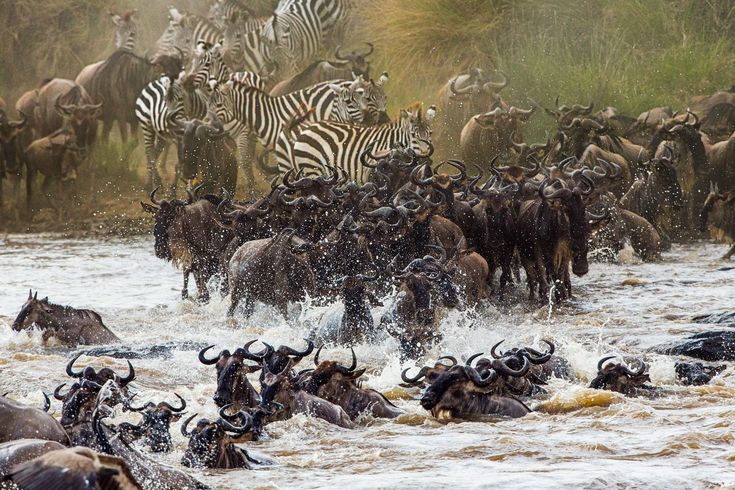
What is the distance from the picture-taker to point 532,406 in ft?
27.1

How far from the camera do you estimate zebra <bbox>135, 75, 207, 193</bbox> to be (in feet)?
72.7

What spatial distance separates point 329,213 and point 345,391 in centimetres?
513

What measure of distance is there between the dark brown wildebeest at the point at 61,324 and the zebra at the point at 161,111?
11020 millimetres

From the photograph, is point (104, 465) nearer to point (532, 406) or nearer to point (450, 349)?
point (532, 406)

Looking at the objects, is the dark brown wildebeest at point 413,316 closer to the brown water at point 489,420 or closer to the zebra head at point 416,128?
the brown water at point 489,420

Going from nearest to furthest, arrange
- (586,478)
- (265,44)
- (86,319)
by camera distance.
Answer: (586,478) → (86,319) → (265,44)

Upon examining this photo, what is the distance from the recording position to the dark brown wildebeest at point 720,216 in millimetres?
16359

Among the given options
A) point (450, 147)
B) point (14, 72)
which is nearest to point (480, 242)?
point (450, 147)

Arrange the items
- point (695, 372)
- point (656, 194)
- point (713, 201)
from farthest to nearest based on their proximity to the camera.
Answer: point (656, 194) < point (713, 201) < point (695, 372)

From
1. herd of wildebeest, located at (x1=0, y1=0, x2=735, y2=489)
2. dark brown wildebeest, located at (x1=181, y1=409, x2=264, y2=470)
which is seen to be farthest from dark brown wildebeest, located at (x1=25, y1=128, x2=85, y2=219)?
dark brown wildebeest, located at (x1=181, y1=409, x2=264, y2=470)

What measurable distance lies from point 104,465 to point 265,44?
2196 centimetres

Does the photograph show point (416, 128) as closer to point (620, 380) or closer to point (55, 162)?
point (55, 162)

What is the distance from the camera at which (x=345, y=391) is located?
802 cm

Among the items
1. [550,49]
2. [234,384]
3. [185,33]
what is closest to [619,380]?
[234,384]
